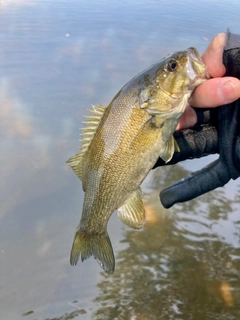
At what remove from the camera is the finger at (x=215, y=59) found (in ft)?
6.70

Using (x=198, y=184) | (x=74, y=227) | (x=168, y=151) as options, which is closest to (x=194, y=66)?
(x=168, y=151)

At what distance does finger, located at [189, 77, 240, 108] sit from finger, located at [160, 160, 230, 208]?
1.80ft

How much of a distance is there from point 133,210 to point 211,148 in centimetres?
74

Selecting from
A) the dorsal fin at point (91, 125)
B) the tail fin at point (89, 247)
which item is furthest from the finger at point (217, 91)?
the tail fin at point (89, 247)

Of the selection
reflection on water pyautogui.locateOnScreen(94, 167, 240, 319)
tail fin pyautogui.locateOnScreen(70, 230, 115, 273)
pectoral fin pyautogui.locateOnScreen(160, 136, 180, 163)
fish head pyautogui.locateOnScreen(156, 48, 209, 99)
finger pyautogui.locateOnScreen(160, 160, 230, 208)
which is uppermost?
fish head pyautogui.locateOnScreen(156, 48, 209, 99)

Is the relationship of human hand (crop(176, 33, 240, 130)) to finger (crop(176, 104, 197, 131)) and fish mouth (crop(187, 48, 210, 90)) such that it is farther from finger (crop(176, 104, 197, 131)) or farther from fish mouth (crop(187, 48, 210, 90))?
finger (crop(176, 104, 197, 131))

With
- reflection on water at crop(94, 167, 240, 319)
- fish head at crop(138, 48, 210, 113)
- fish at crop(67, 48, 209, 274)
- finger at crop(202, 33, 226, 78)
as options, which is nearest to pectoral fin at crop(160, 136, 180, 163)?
fish at crop(67, 48, 209, 274)

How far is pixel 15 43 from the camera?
6.03m

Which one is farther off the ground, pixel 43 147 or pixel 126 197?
pixel 126 197

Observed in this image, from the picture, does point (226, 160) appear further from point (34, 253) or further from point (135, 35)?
point (135, 35)

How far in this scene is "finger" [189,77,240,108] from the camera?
1901 millimetres

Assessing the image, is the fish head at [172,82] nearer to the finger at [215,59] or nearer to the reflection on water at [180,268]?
the finger at [215,59]

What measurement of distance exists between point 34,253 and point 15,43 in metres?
3.97

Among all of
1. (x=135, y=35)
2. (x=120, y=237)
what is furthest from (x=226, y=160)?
(x=135, y=35)
